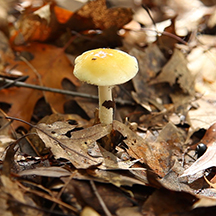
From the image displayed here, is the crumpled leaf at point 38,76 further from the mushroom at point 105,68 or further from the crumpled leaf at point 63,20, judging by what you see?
the mushroom at point 105,68

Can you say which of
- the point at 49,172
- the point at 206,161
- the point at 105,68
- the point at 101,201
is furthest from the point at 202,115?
the point at 49,172

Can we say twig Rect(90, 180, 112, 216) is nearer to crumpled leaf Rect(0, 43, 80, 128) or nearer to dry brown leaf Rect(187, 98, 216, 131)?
crumpled leaf Rect(0, 43, 80, 128)

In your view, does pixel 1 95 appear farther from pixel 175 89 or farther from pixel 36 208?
pixel 175 89

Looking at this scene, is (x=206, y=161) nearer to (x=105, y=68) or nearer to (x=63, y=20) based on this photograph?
(x=105, y=68)

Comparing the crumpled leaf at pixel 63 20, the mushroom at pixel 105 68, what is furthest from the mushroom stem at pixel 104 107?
the crumpled leaf at pixel 63 20

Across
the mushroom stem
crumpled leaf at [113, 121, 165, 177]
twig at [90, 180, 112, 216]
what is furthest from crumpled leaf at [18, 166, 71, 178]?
the mushroom stem

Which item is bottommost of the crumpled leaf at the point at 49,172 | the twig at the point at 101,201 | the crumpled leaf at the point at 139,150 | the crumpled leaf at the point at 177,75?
the crumpled leaf at the point at 177,75
